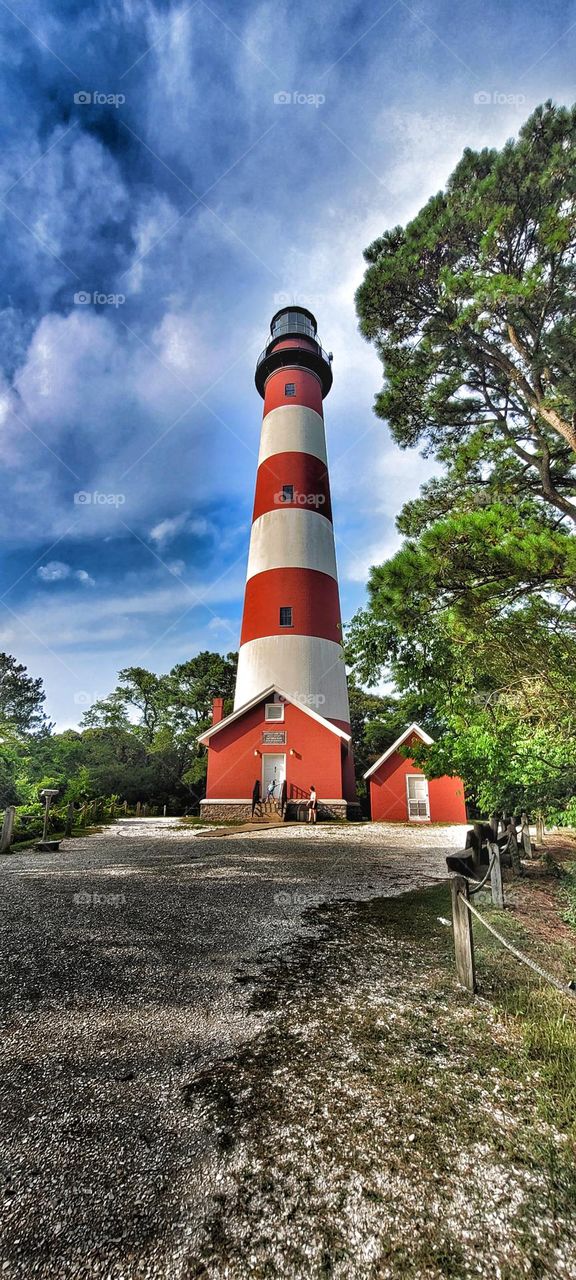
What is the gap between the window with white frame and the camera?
19875 mm

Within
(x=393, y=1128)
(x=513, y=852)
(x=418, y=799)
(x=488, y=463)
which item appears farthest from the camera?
(x=418, y=799)

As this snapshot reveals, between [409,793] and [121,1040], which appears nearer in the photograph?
[121,1040]

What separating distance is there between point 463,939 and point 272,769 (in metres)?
16.2

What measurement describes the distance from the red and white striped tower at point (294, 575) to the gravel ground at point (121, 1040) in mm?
12967

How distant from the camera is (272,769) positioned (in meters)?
19.7

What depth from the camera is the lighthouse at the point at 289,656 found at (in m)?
19.4

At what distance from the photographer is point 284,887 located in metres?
7.06

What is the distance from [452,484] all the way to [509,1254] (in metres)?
8.42

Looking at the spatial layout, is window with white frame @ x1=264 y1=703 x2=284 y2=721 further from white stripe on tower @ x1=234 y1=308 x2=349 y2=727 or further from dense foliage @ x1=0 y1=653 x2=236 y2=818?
dense foliage @ x1=0 y1=653 x2=236 y2=818

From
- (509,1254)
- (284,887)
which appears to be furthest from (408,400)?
(509,1254)

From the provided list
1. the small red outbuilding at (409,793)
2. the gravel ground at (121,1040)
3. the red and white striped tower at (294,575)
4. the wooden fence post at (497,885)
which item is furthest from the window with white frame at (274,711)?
the wooden fence post at (497,885)

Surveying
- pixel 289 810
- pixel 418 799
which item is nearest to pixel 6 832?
pixel 289 810

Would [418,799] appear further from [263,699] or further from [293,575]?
[293,575]

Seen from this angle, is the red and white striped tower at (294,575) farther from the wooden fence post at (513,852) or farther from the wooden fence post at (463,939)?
the wooden fence post at (463,939)
